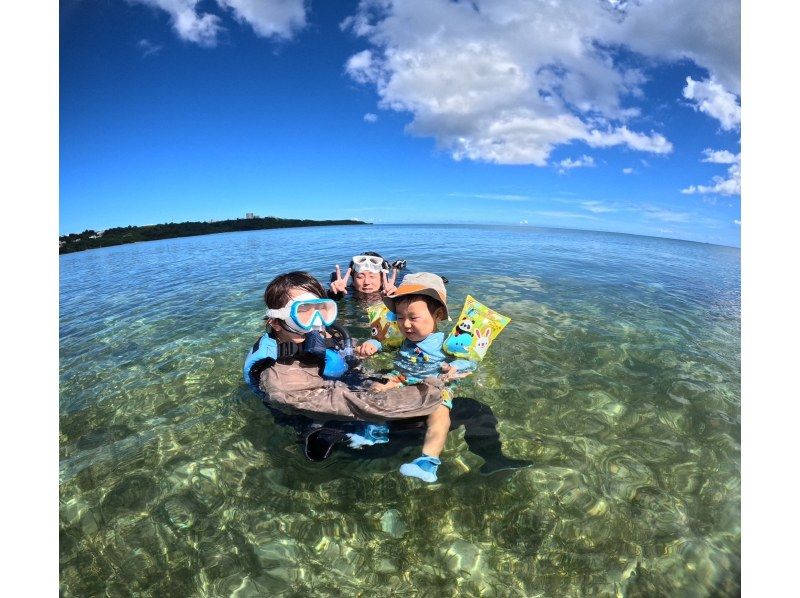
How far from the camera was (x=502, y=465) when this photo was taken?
3656 millimetres

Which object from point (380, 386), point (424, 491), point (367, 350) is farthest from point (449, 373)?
point (424, 491)

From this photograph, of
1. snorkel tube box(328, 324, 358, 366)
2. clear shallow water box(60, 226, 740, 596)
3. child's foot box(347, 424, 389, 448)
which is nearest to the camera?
clear shallow water box(60, 226, 740, 596)

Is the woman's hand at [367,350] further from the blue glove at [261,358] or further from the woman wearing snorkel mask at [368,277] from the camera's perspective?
the woman wearing snorkel mask at [368,277]

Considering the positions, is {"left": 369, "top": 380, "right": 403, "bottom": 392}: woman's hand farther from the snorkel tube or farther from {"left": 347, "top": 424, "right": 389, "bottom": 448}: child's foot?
the snorkel tube

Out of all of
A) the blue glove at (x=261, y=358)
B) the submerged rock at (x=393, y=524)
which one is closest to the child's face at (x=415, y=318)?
the blue glove at (x=261, y=358)

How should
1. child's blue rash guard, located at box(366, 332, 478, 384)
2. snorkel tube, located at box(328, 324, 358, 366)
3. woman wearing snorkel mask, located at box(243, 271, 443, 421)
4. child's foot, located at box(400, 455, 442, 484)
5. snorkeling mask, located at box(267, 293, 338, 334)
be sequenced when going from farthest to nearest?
1. child's blue rash guard, located at box(366, 332, 478, 384)
2. snorkel tube, located at box(328, 324, 358, 366)
3. snorkeling mask, located at box(267, 293, 338, 334)
4. woman wearing snorkel mask, located at box(243, 271, 443, 421)
5. child's foot, located at box(400, 455, 442, 484)

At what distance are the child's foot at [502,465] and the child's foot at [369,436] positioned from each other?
95 cm

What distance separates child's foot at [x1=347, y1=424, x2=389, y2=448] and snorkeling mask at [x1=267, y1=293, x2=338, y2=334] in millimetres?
1065

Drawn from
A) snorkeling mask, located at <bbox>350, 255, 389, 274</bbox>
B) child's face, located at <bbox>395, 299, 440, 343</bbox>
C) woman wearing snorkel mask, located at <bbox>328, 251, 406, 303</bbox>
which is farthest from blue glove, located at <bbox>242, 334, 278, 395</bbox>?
snorkeling mask, located at <bbox>350, 255, 389, 274</bbox>

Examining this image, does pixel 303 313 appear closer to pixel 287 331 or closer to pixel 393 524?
pixel 287 331

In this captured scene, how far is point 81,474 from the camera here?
12.4 feet

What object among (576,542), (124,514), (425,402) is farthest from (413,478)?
(124,514)

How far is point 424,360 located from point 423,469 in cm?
174

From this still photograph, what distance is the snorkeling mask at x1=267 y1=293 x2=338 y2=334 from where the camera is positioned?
3574mm
